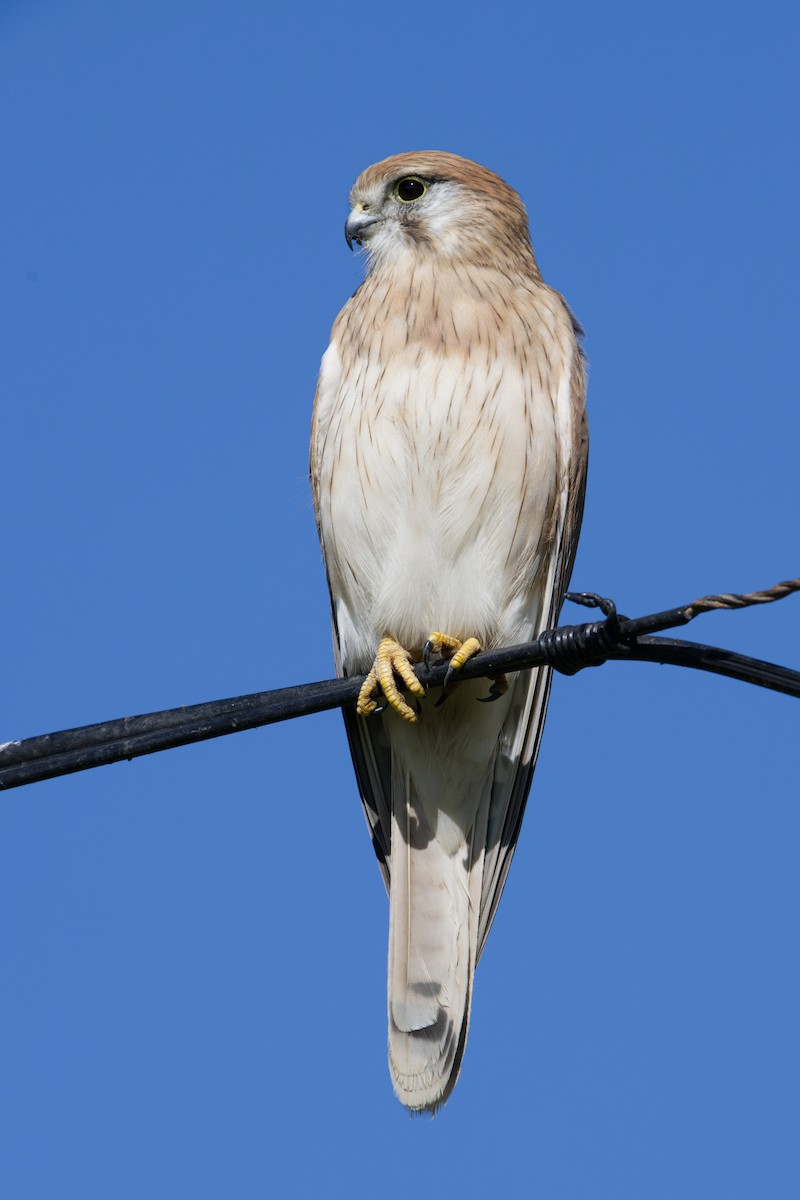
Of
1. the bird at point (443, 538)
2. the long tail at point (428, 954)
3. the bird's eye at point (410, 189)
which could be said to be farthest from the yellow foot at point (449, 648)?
the bird's eye at point (410, 189)

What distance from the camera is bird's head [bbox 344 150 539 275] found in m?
4.99

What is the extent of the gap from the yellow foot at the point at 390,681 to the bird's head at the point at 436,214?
4.80 ft

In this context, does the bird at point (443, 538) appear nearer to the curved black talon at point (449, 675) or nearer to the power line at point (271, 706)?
the curved black talon at point (449, 675)

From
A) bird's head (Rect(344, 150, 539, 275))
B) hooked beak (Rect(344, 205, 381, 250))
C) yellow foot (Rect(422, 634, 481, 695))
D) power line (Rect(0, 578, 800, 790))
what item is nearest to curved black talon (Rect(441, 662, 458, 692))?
yellow foot (Rect(422, 634, 481, 695))

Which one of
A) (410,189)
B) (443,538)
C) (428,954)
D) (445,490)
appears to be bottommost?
(428,954)

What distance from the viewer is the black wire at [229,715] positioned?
9.66 ft

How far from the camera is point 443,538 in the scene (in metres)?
4.40

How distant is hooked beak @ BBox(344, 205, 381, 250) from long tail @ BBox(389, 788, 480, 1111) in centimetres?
207

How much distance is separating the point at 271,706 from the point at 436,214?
257cm

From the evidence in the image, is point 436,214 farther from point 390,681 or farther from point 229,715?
point 229,715

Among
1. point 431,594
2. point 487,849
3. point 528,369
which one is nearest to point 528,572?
point 431,594

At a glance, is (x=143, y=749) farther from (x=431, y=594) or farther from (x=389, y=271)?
(x=389, y=271)

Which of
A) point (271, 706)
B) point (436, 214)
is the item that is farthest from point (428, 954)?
point (436, 214)

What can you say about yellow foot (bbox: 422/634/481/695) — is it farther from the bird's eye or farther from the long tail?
the bird's eye
